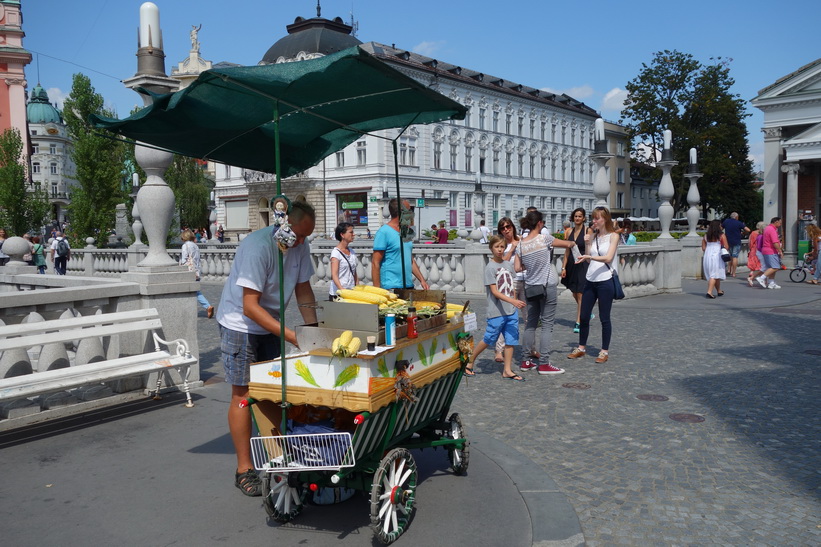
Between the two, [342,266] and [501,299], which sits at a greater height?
[342,266]

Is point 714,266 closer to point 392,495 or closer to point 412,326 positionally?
point 412,326

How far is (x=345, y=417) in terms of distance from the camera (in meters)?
4.07

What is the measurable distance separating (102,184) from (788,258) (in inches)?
1140

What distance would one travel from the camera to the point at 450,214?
6212 centimetres

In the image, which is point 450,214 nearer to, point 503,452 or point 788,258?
point 788,258

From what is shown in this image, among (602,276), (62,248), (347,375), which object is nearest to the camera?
(347,375)

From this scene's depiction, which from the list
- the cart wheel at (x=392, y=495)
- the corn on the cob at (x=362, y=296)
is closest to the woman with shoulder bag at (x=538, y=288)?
the corn on the cob at (x=362, y=296)

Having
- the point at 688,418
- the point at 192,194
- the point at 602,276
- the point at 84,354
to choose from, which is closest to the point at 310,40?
the point at 192,194

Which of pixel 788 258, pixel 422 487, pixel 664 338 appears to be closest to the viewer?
pixel 422 487

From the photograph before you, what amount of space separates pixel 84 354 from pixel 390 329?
171 inches

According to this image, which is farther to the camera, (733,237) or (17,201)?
(17,201)

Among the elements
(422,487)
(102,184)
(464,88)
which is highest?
(464,88)

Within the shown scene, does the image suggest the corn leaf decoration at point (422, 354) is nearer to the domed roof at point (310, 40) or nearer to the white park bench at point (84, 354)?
the white park bench at point (84, 354)

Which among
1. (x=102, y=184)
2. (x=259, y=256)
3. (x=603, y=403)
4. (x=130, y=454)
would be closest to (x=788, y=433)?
(x=603, y=403)
